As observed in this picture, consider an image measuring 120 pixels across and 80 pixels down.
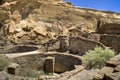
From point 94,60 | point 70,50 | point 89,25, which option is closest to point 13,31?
point 89,25

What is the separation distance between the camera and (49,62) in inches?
736

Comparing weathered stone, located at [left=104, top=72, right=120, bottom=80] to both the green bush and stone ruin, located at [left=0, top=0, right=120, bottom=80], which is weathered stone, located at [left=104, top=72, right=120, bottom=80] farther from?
stone ruin, located at [left=0, top=0, right=120, bottom=80]

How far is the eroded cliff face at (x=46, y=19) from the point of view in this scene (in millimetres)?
32156

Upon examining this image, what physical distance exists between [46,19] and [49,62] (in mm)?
17952

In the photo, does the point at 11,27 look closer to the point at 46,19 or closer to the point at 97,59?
the point at 46,19

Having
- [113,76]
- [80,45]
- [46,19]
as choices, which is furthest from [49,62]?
[46,19]

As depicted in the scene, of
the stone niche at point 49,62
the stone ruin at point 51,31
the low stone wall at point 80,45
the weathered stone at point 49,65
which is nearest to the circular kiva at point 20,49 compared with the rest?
the stone ruin at point 51,31

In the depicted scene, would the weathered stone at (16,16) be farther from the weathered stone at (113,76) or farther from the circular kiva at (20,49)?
the weathered stone at (113,76)

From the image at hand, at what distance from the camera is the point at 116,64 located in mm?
7180

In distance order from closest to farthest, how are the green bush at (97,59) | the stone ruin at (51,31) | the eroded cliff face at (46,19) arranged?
the green bush at (97,59) < the stone ruin at (51,31) < the eroded cliff face at (46,19)

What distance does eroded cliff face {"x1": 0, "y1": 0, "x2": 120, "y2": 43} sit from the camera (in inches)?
1266

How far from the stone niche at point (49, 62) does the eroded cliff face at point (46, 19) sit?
1174 centimetres

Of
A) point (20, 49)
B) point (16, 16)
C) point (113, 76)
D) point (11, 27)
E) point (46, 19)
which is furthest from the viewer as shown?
point (16, 16)

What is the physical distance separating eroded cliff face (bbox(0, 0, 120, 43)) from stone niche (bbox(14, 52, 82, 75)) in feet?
38.5
